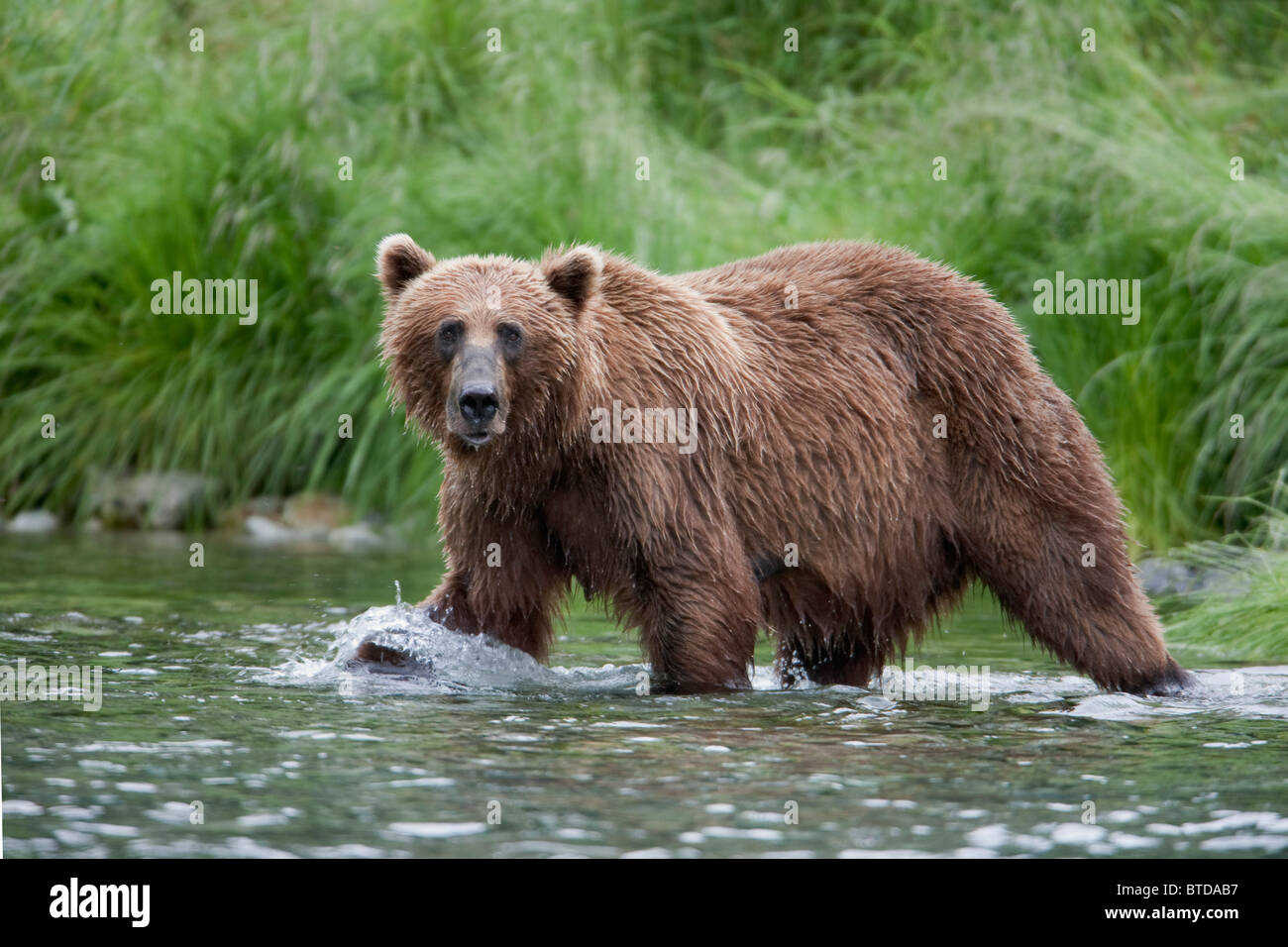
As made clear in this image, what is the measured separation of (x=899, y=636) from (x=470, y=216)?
5820mm

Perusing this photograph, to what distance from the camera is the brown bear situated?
6.27 m

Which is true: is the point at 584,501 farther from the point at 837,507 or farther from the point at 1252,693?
the point at 1252,693

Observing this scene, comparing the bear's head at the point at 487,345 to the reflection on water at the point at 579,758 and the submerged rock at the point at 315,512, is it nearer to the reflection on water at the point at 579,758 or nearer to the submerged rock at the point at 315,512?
the reflection on water at the point at 579,758

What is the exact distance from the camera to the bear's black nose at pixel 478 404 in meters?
5.98

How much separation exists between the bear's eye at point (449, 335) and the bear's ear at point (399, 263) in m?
0.42

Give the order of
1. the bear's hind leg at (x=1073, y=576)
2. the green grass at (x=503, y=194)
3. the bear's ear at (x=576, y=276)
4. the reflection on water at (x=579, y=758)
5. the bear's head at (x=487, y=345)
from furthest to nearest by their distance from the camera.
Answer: the green grass at (x=503, y=194) < the bear's hind leg at (x=1073, y=576) < the bear's ear at (x=576, y=276) < the bear's head at (x=487, y=345) < the reflection on water at (x=579, y=758)

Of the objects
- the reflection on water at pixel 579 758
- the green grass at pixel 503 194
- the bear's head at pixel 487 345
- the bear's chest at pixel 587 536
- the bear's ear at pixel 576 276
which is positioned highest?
the green grass at pixel 503 194

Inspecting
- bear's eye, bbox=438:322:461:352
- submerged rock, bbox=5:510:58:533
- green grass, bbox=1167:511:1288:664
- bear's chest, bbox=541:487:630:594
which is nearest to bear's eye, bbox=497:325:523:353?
bear's eye, bbox=438:322:461:352

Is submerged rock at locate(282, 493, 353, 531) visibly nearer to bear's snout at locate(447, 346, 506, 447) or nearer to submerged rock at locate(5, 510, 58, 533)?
submerged rock at locate(5, 510, 58, 533)

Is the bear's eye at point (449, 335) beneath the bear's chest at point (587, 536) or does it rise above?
above

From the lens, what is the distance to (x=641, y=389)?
6422mm

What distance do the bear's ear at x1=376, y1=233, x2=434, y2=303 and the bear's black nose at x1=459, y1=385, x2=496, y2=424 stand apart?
72cm

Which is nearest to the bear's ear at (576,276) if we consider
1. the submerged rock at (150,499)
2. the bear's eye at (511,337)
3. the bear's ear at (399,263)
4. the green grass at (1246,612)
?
the bear's eye at (511,337)
